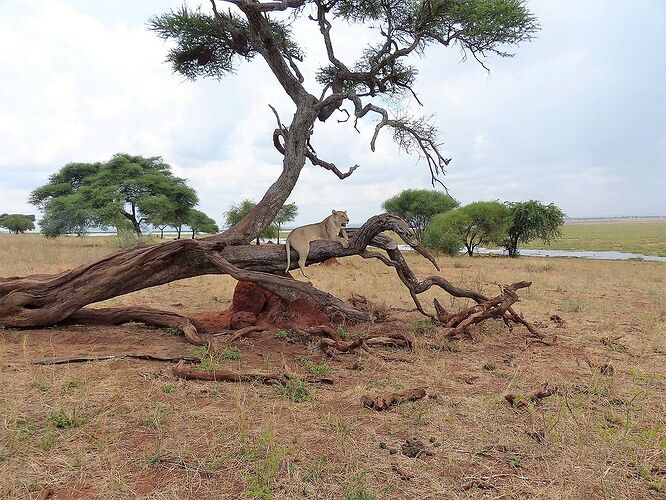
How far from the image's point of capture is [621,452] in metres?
3.49

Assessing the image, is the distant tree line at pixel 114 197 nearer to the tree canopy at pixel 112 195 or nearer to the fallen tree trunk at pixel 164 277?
the tree canopy at pixel 112 195

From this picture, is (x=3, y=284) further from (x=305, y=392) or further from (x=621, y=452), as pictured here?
(x=621, y=452)

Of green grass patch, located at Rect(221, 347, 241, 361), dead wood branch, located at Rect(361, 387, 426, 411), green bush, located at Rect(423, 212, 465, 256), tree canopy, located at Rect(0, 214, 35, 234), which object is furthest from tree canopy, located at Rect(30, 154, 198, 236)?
tree canopy, located at Rect(0, 214, 35, 234)

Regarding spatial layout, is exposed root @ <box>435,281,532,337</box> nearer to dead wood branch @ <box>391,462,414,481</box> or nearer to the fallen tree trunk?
the fallen tree trunk

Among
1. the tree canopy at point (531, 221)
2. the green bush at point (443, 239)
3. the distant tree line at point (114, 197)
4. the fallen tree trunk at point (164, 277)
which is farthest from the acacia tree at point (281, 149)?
the tree canopy at point (531, 221)

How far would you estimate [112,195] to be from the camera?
30969 mm

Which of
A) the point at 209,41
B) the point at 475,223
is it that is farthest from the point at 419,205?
the point at 209,41

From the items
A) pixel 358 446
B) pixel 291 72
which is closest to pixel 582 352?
pixel 358 446

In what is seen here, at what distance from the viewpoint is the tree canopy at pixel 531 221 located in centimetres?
3703

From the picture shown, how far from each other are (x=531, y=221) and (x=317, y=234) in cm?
3376

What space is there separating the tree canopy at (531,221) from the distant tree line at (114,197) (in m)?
26.8

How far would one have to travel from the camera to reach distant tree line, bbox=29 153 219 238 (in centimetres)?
3064

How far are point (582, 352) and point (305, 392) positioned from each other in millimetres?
4625

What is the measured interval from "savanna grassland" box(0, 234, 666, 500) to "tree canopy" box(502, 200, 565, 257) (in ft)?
106
